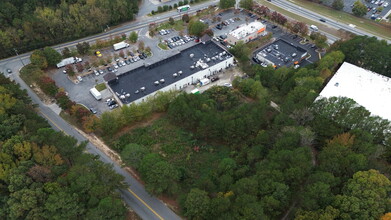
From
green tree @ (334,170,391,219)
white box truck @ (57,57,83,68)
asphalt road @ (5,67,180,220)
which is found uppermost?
green tree @ (334,170,391,219)

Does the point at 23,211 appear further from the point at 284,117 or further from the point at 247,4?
the point at 247,4

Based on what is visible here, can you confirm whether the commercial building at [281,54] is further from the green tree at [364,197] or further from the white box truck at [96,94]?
the white box truck at [96,94]

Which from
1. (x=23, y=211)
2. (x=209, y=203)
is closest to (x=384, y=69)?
(x=209, y=203)

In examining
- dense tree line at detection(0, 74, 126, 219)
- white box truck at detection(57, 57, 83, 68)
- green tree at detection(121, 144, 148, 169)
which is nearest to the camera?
dense tree line at detection(0, 74, 126, 219)

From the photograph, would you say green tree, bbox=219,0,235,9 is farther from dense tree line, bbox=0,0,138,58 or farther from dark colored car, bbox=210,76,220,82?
dark colored car, bbox=210,76,220,82

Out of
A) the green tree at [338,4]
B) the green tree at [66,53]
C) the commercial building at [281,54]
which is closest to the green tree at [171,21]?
the commercial building at [281,54]

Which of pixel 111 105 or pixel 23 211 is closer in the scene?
pixel 23 211

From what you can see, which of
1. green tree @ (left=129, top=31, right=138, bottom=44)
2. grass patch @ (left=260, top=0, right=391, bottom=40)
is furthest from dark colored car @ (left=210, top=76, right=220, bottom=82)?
grass patch @ (left=260, top=0, right=391, bottom=40)
